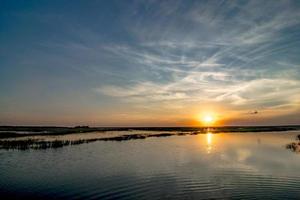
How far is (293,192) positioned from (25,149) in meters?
38.7

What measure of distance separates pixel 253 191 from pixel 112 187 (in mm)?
10277

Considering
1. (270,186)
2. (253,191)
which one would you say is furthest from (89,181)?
(270,186)

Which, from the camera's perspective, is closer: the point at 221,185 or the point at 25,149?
the point at 221,185

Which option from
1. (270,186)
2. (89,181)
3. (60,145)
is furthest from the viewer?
(60,145)

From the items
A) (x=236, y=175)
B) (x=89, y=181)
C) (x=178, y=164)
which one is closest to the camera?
(x=89, y=181)

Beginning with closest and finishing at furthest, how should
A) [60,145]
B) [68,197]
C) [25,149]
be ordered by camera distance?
[68,197] < [25,149] < [60,145]

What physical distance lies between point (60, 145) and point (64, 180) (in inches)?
1116

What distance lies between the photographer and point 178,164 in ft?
106

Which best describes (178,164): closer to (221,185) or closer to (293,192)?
(221,185)

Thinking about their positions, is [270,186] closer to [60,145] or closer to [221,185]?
[221,185]

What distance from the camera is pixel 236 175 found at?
2578 centimetres

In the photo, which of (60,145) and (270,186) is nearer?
(270,186)

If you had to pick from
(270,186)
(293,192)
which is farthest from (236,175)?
(293,192)

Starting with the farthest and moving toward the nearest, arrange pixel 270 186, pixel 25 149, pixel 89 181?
pixel 25 149
pixel 89 181
pixel 270 186
